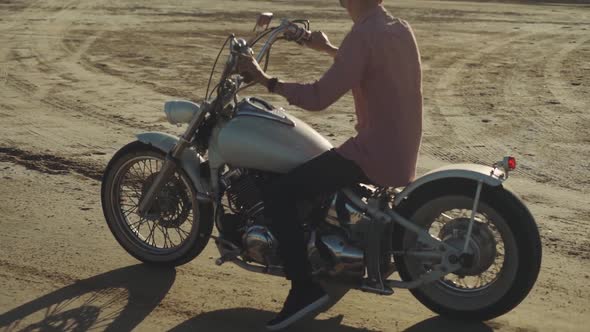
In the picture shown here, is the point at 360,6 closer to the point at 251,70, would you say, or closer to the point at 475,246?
the point at 251,70

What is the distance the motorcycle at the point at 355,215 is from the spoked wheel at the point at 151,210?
0.05 meters

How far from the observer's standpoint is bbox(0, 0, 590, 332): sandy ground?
193 inches

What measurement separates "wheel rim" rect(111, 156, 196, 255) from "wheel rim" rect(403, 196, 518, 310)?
1.38 m

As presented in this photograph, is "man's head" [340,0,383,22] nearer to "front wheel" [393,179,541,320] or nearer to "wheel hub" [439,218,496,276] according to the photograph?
"front wheel" [393,179,541,320]

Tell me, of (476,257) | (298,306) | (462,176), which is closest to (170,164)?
(298,306)

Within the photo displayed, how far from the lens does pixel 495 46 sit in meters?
14.5

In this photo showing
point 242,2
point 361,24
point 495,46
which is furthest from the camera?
point 242,2

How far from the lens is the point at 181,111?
16.5 feet

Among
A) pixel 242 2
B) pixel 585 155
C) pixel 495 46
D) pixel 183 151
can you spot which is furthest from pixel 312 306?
pixel 242 2

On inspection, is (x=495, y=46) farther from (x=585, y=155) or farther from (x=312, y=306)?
(x=312, y=306)

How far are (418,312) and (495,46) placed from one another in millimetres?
10411

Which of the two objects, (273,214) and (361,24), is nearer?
(361,24)

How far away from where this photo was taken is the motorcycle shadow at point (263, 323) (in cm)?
464

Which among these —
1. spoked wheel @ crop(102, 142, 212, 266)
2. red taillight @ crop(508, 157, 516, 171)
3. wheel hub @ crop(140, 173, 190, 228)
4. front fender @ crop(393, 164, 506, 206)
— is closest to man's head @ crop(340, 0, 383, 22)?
front fender @ crop(393, 164, 506, 206)
